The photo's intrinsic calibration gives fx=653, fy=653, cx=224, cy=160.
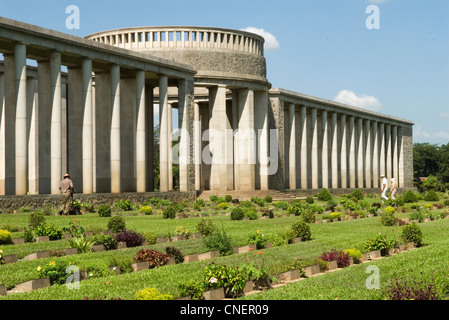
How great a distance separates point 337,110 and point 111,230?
59212mm

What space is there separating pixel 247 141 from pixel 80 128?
19957 mm

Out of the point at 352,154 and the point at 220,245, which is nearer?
the point at 220,245

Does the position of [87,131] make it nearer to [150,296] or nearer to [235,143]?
[235,143]

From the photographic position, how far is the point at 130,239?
71.4 feet

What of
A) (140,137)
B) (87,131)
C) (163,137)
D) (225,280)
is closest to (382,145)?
(163,137)

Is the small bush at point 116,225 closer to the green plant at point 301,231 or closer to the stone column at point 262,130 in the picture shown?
the green plant at point 301,231

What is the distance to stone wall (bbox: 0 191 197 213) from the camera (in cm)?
3598

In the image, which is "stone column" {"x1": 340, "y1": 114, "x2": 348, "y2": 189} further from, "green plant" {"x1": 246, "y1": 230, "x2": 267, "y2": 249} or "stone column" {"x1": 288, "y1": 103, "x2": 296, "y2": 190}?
"green plant" {"x1": 246, "y1": 230, "x2": 267, "y2": 249}

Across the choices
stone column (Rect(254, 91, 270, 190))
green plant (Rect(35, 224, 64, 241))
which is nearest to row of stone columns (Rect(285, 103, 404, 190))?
stone column (Rect(254, 91, 270, 190))

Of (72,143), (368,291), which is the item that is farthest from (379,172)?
(368,291)

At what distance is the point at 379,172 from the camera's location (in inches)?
3703

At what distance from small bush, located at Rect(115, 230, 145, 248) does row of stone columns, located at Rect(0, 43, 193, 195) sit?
19250mm

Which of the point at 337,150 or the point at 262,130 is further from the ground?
the point at 262,130

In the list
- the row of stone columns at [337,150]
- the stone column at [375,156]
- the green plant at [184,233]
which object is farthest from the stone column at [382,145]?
the green plant at [184,233]
